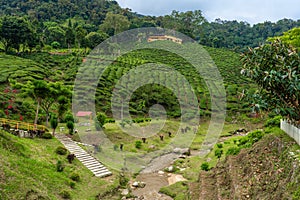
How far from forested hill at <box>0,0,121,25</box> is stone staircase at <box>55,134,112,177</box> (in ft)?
251

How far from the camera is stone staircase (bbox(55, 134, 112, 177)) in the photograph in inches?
673

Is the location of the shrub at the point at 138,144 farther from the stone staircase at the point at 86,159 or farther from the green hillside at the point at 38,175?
the green hillside at the point at 38,175

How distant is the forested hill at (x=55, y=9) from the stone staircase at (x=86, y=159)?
76363mm

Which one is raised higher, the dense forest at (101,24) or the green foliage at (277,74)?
the dense forest at (101,24)

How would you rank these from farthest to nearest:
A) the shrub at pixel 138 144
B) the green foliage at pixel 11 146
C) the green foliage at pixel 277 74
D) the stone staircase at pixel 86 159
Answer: the shrub at pixel 138 144
the stone staircase at pixel 86 159
the green foliage at pixel 11 146
the green foliage at pixel 277 74

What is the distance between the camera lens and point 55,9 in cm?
9412

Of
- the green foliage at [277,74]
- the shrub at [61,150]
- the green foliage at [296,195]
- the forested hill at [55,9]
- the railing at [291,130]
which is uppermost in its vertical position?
the forested hill at [55,9]

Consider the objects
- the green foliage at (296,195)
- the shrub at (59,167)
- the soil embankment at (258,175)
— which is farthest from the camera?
the shrub at (59,167)

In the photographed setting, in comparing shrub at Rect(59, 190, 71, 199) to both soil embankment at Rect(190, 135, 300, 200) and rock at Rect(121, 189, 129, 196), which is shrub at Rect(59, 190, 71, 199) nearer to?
rock at Rect(121, 189, 129, 196)

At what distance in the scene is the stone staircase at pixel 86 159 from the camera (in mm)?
17105

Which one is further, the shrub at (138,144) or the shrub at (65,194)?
the shrub at (138,144)

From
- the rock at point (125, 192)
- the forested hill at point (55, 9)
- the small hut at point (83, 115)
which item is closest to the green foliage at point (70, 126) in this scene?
the small hut at point (83, 115)

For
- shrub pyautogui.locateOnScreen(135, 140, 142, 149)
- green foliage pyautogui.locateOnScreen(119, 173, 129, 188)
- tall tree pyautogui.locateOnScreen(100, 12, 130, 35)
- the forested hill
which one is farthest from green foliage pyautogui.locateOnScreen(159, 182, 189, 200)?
the forested hill

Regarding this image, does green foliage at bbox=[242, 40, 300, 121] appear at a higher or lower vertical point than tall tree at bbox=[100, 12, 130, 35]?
lower
